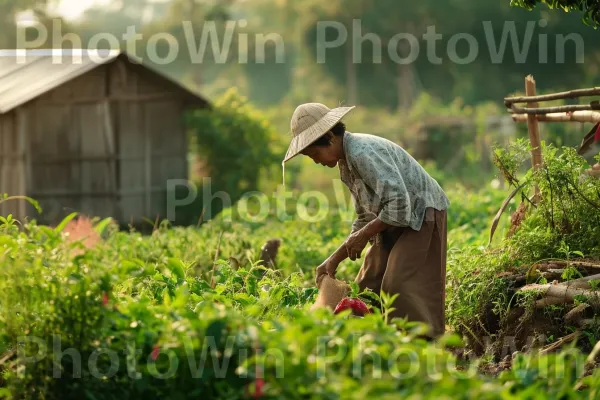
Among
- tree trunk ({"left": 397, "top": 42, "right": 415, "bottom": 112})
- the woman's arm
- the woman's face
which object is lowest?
the woman's arm

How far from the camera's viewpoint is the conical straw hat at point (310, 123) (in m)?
5.13

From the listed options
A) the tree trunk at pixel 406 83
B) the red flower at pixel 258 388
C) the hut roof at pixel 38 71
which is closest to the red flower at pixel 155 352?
the red flower at pixel 258 388

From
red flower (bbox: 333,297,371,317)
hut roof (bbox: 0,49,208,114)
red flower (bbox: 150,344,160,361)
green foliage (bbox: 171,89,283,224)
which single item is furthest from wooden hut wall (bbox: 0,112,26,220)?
red flower (bbox: 150,344,160,361)

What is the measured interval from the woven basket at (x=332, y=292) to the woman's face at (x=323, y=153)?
0.58 m

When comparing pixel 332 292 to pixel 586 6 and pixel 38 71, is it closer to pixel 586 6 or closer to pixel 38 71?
pixel 586 6

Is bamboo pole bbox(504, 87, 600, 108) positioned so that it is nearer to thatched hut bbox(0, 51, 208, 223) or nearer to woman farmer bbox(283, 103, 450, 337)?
woman farmer bbox(283, 103, 450, 337)

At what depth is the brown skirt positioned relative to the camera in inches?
209

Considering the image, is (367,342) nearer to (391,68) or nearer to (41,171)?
(41,171)

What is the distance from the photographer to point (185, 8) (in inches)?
2244

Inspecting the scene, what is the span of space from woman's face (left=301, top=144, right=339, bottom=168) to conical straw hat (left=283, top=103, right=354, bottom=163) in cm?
7

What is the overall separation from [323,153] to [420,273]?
78 centimetres

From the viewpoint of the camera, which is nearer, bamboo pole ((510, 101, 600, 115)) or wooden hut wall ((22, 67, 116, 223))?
bamboo pole ((510, 101, 600, 115))

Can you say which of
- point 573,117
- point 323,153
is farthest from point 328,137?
point 573,117

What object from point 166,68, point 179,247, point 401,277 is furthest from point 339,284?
point 166,68
